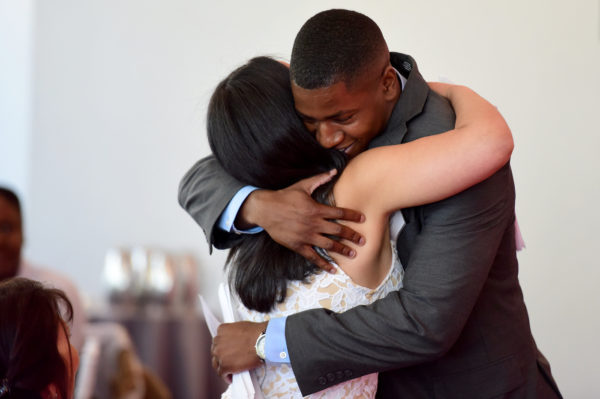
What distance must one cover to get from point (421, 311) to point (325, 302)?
0.18 m

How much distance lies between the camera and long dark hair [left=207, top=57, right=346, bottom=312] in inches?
56.2

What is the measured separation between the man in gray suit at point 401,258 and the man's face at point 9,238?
1.93 meters

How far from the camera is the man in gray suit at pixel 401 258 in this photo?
1.36 metres

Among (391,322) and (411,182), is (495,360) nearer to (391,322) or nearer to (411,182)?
(391,322)

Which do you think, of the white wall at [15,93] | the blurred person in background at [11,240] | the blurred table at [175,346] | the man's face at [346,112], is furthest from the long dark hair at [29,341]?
the white wall at [15,93]

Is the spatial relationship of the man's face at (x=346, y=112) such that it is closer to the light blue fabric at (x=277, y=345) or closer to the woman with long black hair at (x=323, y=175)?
the woman with long black hair at (x=323, y=175)

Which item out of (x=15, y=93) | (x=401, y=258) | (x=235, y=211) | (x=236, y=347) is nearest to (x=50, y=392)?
(x=236, y=347)

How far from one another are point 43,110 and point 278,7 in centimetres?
159

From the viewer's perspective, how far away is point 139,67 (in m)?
4.08

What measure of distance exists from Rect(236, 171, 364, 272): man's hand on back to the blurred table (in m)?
2.25

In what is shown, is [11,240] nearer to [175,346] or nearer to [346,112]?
[175,346]

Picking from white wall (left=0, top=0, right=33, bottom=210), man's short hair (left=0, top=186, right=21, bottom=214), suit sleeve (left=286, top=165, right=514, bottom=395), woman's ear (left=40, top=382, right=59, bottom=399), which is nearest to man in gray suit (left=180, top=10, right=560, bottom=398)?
suit sleeve (left=286, top=165, right=514, bottom=395)

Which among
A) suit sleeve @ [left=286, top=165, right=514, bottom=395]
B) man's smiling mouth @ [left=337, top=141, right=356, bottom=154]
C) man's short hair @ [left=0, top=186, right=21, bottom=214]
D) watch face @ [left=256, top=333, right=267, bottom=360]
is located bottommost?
man's short hair @ [left=0, top=186, right=21, bottom=214]

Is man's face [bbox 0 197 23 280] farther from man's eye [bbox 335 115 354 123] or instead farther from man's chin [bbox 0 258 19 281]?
man's eye [bbox 335 115 354 123]
